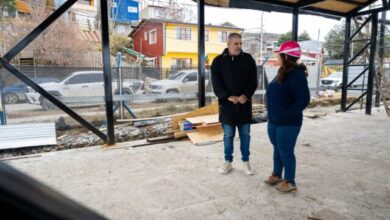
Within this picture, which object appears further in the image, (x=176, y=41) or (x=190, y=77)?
(x=176, y=41)

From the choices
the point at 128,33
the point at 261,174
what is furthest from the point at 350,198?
the point at 128,33

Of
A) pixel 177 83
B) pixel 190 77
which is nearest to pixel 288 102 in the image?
pixel 177 83

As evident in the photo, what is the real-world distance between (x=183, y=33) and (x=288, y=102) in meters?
20.2

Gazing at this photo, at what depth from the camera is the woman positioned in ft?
8.47

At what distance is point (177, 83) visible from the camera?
26.8 feet

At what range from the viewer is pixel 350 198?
2.75 meters

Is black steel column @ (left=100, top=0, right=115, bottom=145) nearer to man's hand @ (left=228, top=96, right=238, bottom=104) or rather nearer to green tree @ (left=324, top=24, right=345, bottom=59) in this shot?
man's hand @ (left=228, top=96, right=238, bottom=104)

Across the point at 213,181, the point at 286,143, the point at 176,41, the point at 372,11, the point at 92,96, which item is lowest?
the point at 213,181

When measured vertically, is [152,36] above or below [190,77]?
above

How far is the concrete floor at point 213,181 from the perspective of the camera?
2527 mm

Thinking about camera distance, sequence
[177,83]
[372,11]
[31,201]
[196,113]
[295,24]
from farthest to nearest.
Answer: [177,83] < [372,11] < [295,24] < [196,113] < [31,201]

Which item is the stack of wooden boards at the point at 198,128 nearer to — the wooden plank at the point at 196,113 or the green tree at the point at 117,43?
the wooden plank at the point at 196,113

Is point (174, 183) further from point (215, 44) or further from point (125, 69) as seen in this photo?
point (215, 44)

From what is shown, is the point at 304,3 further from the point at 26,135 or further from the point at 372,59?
the point at 26,135
